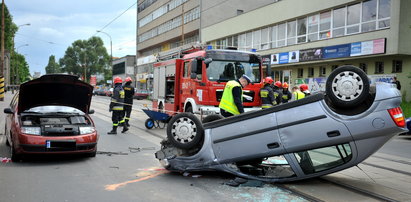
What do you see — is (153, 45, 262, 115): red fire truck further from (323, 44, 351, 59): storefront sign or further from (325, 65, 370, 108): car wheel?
(323, 44, 351, 59): storefront sign

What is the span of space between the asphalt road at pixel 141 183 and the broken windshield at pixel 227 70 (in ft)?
13.9

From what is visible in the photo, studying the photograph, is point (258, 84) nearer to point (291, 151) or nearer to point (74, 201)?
point (291, 151)

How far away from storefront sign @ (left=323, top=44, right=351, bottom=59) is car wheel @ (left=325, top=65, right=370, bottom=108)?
19.7 metres

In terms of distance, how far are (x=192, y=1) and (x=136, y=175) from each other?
144 ft

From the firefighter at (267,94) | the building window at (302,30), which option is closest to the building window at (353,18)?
the building window at (302,30)

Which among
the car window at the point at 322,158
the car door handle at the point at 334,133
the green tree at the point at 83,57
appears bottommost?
the car window at the point at 322,158

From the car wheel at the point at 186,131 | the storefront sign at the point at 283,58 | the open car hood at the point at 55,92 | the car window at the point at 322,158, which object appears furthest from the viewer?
the storefront sign at the point at 283,58

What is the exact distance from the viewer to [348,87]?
15.5 ft

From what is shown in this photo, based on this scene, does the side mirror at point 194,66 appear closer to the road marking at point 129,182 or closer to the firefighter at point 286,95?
the firefighter at point 286,95

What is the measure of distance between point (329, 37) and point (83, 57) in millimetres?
102277

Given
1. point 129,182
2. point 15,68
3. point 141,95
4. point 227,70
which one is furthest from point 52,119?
point 15,68

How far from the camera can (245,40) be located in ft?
113

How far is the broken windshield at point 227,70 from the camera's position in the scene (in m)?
11.1

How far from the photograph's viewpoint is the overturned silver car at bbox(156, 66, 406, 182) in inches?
182
